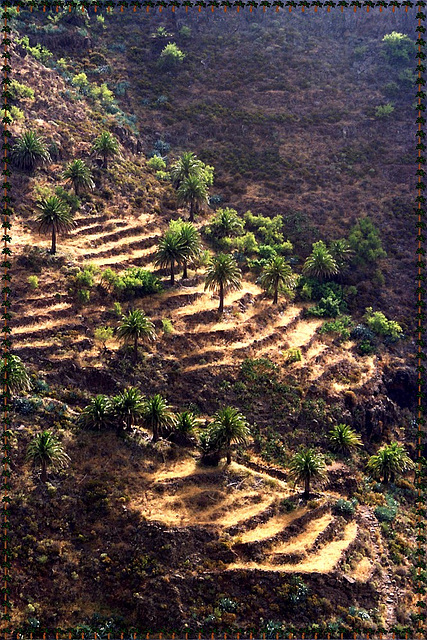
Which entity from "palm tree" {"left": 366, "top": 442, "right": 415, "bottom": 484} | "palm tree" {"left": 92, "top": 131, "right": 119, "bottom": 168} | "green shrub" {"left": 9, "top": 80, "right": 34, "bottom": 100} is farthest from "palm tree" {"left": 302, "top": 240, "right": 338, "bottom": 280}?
"green shrub" {"left": 9, "top": 80, "right": 34, "bottom": 100}

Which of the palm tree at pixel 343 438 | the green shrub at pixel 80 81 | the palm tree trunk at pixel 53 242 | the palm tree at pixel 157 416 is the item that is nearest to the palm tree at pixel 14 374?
the palm tree at pixel 157 416

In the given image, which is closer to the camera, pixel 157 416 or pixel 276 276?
pixel 157 416

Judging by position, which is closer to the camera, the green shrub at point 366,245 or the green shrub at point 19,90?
the green shrub at point 19,90

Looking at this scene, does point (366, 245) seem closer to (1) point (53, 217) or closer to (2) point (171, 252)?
(2) point (171, 252)

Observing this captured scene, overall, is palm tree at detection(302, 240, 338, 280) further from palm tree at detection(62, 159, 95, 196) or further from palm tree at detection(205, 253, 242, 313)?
palm tree at detection(62, 159, 95, 196)

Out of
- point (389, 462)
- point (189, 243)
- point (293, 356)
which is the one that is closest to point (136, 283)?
point (189, 243)

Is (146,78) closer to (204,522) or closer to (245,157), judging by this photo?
(245,157)

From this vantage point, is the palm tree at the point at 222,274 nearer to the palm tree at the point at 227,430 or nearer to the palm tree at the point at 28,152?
the palm tree at the point at 227,430
